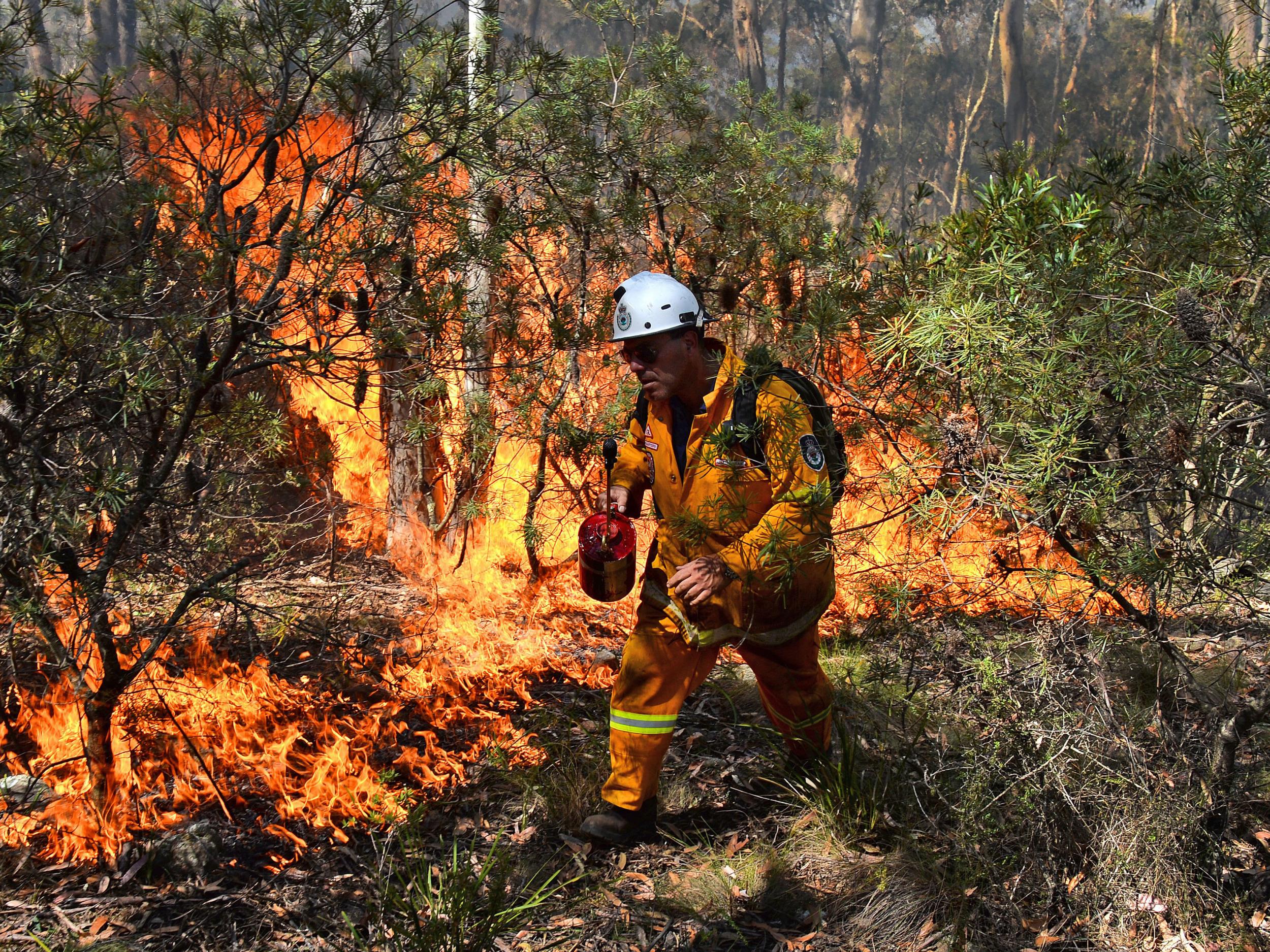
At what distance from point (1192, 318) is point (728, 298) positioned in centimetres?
313

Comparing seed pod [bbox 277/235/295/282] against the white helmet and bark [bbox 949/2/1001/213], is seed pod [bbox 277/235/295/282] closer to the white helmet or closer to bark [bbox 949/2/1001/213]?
the white helmet

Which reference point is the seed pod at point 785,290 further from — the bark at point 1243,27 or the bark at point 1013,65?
the bark at point 1013,65

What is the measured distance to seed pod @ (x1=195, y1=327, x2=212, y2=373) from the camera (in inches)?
129

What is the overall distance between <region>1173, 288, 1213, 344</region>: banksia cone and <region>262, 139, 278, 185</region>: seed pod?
2.72 metres

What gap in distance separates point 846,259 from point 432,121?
1.59 m

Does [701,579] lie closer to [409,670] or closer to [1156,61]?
[409,670]

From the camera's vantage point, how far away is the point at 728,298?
215 inches

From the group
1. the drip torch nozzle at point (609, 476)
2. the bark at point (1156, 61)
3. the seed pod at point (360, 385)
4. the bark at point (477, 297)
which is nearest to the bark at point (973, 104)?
the bark at point (1156, 61)

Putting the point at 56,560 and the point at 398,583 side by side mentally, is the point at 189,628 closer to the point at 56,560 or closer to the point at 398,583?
the point at 56,560

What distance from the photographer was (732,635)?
11.5 ft

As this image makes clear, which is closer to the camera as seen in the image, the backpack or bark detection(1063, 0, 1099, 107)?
the backpack

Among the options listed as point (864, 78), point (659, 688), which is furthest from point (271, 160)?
point (864, 78)

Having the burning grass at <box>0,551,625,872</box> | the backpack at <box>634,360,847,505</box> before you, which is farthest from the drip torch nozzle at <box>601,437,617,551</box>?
the burning grass at <box>0,551,625,872</box>

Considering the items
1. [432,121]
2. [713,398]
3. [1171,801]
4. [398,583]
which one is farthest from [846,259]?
[398,583]
